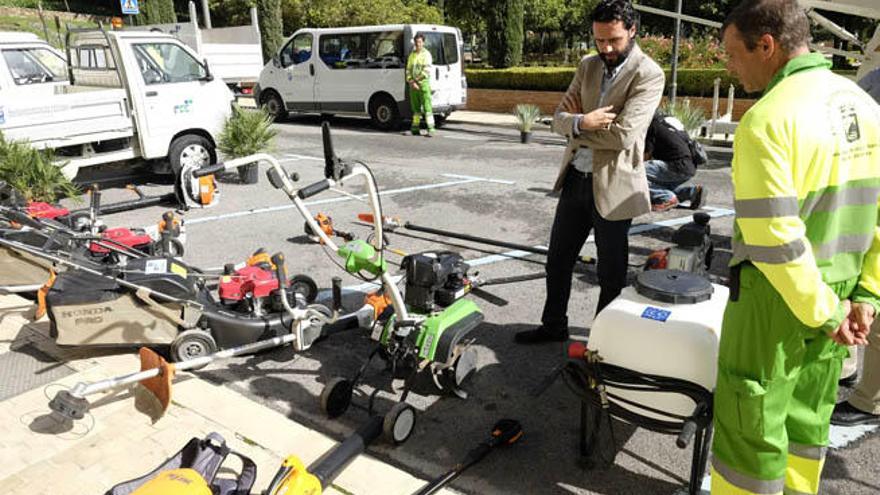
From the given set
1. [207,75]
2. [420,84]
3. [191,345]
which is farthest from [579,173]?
[420,84]

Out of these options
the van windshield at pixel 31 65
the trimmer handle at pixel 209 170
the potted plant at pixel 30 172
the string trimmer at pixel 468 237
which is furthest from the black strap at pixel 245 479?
the van windshield at pixel 31 65

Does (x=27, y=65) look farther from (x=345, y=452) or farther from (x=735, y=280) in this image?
(x=735, y=280)

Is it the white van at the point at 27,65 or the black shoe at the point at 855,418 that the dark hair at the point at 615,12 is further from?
the white van at the point at 27,65

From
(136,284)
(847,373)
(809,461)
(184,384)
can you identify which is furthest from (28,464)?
(847,373)

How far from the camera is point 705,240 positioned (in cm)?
460

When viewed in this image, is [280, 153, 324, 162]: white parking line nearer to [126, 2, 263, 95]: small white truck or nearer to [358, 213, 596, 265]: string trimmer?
[358, 213, 596, 265]: string trimmer

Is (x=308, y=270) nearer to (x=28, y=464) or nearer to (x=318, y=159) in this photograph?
(x=28, y=464)

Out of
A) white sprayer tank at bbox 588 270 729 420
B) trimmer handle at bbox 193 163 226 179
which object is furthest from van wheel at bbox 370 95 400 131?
white sprayer tank at bbox 588 270 729 420

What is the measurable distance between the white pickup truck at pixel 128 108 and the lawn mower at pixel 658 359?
6621 mm

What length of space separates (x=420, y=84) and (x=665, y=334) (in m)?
12.1

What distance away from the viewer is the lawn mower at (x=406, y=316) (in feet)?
10.5

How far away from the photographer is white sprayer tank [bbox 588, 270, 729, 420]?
2422 mm

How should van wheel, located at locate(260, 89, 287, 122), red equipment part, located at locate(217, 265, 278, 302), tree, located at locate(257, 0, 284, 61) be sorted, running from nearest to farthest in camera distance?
red equipment part, located at locate(217, 265, 278, 302)
van wheel, located at locate(260, 89, 287, 122)
tree, located at locate(257, 0, 284, 61)

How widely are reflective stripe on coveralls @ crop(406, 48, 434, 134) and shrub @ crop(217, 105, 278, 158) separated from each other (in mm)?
5260
